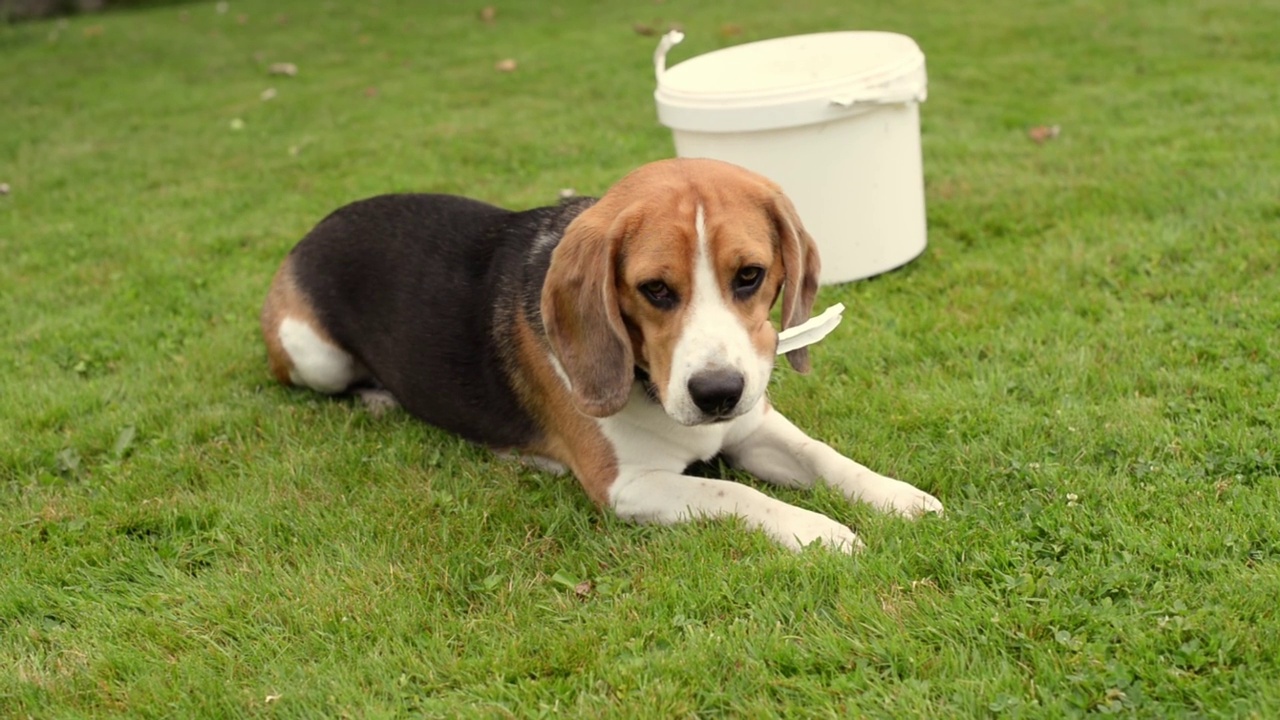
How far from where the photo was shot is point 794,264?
4.11 meters

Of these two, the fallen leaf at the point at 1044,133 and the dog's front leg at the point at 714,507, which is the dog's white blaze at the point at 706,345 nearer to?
the dog's front leg at the point at 714,507

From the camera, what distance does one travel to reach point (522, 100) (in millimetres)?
11469

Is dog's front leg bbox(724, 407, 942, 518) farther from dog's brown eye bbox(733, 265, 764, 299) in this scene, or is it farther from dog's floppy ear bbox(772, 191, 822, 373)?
dog's brown eye bbox(733, 265, 764, 299)

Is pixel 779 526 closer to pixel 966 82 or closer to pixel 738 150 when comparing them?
pixel 738 150

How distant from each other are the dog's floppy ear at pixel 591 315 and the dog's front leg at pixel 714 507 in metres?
0.38

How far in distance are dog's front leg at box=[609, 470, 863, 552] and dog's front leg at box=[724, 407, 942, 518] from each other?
0.27 metres

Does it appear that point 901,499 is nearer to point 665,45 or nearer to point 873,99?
point 873,99

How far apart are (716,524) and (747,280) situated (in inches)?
33.9

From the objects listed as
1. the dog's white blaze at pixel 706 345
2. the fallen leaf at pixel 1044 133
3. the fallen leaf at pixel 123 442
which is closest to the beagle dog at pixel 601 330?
the dog's white blaze at pixel 706 345

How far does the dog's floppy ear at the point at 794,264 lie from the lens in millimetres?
4078

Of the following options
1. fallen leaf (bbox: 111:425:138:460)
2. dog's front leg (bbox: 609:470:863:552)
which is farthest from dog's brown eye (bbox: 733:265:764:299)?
fallen leaf (bbox: 111:425:138:460)

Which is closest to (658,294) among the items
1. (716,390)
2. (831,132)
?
(716,390)

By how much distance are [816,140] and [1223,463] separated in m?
2.80

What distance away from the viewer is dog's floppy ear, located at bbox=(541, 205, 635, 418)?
388 centimetres
